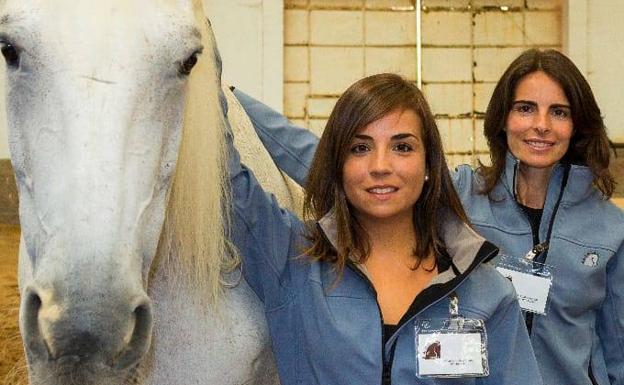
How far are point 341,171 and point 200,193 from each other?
31 cm

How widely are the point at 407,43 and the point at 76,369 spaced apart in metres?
5.41

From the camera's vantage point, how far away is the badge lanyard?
1.86 meters

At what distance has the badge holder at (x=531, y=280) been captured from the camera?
1.86 m

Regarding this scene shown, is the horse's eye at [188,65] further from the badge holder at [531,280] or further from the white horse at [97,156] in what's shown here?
the badge holder at [531,280]

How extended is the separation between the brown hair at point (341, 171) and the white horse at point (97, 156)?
0.98 feet

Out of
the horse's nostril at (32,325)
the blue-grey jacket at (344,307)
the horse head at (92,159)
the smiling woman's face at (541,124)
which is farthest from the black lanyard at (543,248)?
the horse's nostril at (32,325)

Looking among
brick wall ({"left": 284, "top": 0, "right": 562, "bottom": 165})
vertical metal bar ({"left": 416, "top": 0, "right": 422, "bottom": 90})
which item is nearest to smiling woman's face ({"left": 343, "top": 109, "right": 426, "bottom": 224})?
brick wall ({"left": 284, "top": 0, "right": 562, "bottom": 165})

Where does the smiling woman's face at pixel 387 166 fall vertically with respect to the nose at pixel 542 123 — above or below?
below

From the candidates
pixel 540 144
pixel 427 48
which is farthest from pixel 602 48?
pixel 540 144

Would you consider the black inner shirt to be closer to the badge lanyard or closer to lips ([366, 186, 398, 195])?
the badge lanyard

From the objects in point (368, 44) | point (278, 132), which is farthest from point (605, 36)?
point (278, 132)

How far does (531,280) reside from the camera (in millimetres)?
1869

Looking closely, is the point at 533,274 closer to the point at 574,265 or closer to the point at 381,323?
the point at 574,265

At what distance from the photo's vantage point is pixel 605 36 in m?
6.28
